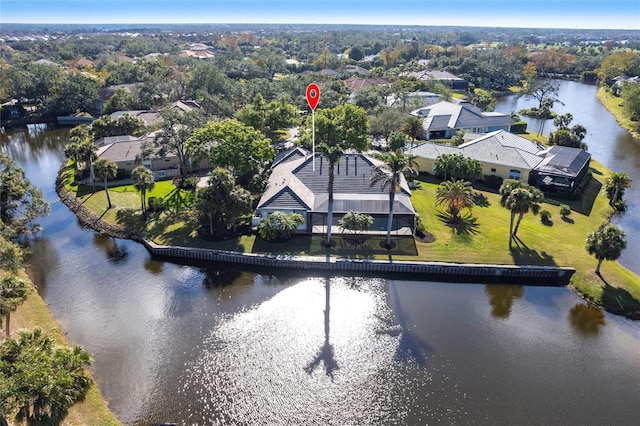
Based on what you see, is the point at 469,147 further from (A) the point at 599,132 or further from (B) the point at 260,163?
(A) the point at 599,132

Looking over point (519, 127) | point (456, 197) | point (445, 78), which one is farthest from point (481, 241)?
point (445, 78)

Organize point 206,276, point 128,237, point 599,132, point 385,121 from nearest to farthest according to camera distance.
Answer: point 206,276, point 128,237, point 385,121, point 599,132

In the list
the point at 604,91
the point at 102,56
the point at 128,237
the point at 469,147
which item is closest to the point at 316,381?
the point at 128,237

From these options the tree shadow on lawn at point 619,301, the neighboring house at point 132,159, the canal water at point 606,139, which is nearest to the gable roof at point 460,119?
the canal water at point 606,139

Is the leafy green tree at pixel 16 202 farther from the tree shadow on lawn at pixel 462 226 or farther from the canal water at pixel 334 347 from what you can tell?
the tree shadow on lawn at pixel 462 226

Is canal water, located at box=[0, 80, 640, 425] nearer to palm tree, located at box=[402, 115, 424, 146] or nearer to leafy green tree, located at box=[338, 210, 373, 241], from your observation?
leafy green tree, located at box=[338, 210, 373, 241]

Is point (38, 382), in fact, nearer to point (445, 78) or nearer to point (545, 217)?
point (545, 217)
